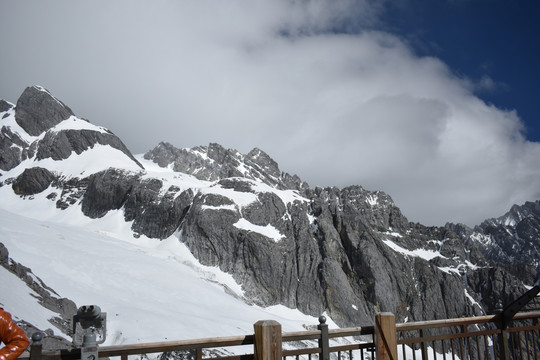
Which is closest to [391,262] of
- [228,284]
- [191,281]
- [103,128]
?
[228,284]

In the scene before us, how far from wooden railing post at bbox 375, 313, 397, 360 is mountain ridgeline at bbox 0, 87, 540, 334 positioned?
5536 centimetres

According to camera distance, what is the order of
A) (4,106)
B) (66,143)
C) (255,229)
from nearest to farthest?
(255,229)
(66,143)
(4,106)

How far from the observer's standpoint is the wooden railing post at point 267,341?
5531mm

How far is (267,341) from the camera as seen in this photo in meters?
5.56

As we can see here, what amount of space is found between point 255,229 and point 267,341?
64825 millimetres

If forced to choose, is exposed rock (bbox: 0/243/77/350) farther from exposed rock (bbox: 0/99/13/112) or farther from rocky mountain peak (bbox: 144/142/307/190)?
rocky mountain peak (bbox: 144/142/307/190)

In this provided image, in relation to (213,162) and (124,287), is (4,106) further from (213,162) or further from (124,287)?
(124,287)

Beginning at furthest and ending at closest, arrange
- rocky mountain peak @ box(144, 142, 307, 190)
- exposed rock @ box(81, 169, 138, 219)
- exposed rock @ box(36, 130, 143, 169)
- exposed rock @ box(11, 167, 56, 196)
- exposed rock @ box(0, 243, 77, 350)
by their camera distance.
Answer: rocky mountain peak @ box(144, 142, 307, 190) → exposed rock @ box(36, 130, 143, 169) → exposed rock @ box(11, 167, 56, 196) → exposed rock @ box(81, 169, 138, 219) → exposed rock @ box(0, 243, 77, 350)

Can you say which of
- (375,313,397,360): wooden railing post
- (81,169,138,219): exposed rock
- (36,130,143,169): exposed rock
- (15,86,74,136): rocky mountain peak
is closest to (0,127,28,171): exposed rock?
(36,130,143,169): exposed rock

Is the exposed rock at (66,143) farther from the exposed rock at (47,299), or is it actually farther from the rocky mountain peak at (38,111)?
the exposed rock at (47,299)

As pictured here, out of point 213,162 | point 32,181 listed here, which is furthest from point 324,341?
point 213,162

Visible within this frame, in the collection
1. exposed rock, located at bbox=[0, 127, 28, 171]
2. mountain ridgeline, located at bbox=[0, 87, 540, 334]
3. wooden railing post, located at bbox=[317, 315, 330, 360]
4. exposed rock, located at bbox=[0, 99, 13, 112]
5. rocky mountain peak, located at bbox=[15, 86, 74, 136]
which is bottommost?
wooden railing post, located at bbox=[317, 315, 330, 360]

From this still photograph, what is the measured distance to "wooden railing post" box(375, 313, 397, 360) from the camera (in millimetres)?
6348

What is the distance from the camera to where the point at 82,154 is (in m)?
90.2
